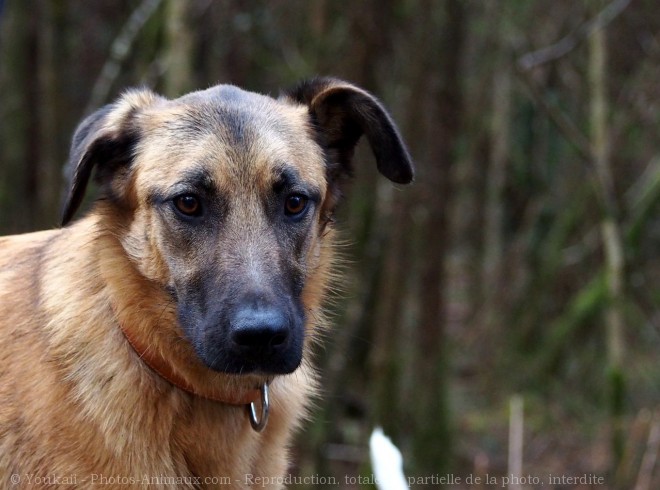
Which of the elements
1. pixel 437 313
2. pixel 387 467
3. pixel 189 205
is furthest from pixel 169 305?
pixel 437 313

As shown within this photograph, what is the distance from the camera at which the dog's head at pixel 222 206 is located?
134 inches

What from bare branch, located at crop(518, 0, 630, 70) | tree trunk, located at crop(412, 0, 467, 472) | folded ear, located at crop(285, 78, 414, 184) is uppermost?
bare branch, located at crop(518, 0, 630, 70)

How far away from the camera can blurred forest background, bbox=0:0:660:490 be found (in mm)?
8258

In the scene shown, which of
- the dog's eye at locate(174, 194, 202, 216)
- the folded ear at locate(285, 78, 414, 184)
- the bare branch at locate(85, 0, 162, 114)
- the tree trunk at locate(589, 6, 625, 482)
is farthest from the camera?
the bare branch at locate(85, 0, 162, 114)

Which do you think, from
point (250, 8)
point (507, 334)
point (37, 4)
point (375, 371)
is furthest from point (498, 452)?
point (37, 4)

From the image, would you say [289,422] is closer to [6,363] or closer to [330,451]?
[6,363]

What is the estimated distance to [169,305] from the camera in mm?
3709

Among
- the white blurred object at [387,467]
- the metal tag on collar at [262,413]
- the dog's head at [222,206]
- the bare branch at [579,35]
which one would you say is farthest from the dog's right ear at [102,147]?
the bare branch at [579,35]

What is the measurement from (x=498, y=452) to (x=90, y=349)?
903 cm

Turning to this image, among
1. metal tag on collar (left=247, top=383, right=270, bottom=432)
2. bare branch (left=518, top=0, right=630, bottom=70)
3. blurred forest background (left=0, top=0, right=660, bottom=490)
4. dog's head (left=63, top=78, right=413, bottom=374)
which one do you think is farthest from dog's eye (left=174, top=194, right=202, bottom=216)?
bare branch (left=518, top=0, right=630, bottom=70)

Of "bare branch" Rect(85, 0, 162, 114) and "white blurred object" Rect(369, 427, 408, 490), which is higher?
"bare branch" Rect(85, 0, 162, 114)

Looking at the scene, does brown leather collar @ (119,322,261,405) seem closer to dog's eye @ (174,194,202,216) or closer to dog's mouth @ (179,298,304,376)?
dog's mouth @ (179,298,304,376)

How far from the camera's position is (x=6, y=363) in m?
3.72

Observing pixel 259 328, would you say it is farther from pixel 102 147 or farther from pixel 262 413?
pixel 102 147
